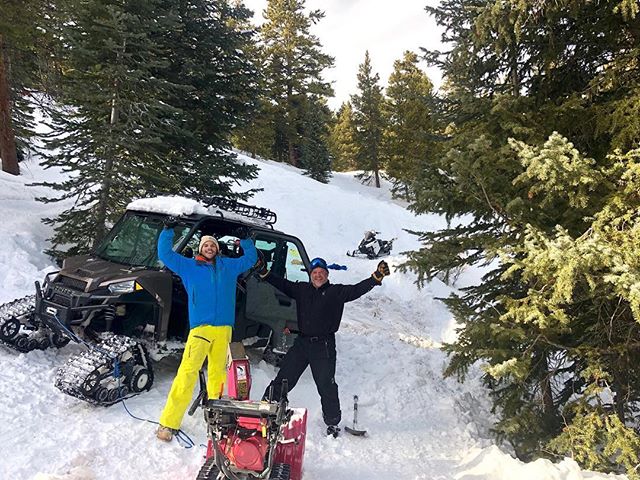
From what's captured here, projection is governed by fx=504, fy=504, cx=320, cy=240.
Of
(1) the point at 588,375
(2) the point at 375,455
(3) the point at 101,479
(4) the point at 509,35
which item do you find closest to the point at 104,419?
(3) the point at 101,479

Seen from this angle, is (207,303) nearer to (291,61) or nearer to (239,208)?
(239,208)

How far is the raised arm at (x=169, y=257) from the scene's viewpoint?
5586 millimetres

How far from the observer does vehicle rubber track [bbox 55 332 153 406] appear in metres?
5.32

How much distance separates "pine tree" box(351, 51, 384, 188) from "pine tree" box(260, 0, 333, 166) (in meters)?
3.29

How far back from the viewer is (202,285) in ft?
18.5

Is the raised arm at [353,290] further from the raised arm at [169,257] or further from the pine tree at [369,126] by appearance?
the pine tree at [369,126]

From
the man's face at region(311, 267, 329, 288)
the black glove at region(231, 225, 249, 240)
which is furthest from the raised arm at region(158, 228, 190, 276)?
the black glove at region(231, 225, 249, 240)

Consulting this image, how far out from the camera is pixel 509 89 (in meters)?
6.80

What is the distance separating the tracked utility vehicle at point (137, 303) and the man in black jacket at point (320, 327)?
3.52 ft

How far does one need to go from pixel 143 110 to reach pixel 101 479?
28.9 feet

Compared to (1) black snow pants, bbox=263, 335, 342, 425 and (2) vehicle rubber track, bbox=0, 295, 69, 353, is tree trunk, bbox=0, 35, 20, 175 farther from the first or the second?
(1) black snow pants, bbox=263, 335, 342, 425

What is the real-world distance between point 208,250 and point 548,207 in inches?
145

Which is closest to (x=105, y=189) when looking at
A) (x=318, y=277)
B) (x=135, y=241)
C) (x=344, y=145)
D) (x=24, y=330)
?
(x=135, y=241)

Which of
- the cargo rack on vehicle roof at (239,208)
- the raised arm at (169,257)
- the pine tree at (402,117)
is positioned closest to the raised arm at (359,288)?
the raised arm at (169,257)
